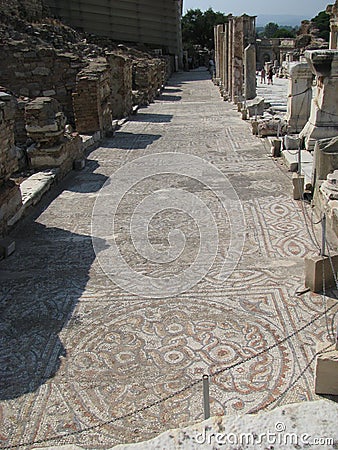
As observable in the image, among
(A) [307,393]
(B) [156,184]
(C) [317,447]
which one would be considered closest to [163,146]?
(B) [156,184]

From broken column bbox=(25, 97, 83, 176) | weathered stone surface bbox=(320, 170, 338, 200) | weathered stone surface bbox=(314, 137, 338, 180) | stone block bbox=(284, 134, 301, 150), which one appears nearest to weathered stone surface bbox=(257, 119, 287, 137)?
stone block bbox=(284, 134, 301, 150)

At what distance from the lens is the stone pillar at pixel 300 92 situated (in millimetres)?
10141

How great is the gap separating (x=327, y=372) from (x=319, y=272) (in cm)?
137

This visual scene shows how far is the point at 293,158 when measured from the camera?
8.44 meters

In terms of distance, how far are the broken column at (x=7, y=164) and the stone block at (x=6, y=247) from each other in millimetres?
366

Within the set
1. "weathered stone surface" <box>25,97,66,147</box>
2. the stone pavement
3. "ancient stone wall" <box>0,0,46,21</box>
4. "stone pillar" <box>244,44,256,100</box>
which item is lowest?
the stone pavement

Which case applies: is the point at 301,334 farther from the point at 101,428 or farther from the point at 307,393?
the point at 101,428

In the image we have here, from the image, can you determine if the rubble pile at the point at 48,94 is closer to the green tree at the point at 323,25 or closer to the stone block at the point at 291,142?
the stone block at the point at 291,142

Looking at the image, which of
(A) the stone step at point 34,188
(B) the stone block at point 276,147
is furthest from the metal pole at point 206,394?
(B) the stone block at point 276,147

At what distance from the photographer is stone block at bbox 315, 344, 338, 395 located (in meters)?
2.93

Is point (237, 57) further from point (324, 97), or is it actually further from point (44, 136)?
point (44, 136)

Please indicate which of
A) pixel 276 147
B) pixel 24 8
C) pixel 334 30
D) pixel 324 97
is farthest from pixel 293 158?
pixel 24 8

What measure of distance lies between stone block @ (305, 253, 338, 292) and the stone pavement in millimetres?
109

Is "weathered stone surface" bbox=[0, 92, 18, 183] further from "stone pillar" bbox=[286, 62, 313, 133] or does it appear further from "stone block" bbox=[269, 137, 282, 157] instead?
"stone pillar" bbox=[286, 62, 313, 133]
